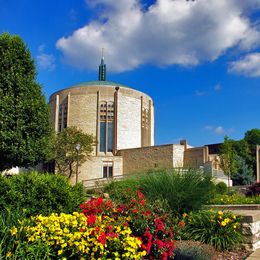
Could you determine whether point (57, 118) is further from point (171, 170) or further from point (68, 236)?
point (68, 236)

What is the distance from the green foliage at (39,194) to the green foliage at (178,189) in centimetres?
92

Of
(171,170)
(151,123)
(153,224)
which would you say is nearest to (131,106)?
(151,123)

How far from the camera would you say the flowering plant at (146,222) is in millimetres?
5031

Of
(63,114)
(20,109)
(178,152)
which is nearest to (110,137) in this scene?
(63,114)

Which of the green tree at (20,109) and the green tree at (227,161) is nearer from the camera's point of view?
the green tree at (20,109)

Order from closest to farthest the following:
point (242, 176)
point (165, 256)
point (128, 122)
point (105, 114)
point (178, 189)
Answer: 1. point (165, 256)
2. point (178, 189)
3. point (105, 114)
4. point (242, 176)
5. point (128, 122)

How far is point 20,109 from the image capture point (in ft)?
59.7

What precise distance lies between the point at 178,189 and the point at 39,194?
2.92 meters

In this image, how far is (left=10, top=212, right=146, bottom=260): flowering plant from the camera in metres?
4.14

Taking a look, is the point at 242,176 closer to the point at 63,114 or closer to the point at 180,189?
the point at 63,114

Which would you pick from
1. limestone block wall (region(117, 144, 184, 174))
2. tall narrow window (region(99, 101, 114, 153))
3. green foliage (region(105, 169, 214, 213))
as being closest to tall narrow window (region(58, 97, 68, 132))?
tall narrow window (region(99, 101, 114, 153))

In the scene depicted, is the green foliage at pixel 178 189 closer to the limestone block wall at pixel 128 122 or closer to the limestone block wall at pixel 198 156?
the limestone block wall at pixel 198 156

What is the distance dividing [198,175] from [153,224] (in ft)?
9.35

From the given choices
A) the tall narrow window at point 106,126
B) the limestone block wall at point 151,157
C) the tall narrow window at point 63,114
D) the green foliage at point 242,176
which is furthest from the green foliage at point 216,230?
the tall narrow window at point 63,114
